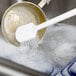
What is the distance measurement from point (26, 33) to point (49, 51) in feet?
0.38

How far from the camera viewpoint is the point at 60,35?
86 cm

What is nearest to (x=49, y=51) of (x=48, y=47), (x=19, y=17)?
(x=48, y=47)

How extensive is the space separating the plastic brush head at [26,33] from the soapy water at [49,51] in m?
0.06

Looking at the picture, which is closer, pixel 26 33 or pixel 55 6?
pixel 26 33

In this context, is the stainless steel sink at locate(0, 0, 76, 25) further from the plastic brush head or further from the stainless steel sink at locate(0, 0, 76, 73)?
the plastic brush head

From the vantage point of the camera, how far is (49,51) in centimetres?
80

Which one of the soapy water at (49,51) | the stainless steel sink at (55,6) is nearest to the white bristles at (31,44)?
the soapy water at (49,51)

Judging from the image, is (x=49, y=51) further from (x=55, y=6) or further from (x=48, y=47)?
(x=55, y=6)

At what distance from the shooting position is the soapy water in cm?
75

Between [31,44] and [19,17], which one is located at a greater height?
[19,17]

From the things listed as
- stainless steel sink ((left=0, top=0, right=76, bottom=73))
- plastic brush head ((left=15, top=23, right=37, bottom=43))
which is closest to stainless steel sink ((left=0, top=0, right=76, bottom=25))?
stainless steel sink ((left=0, top=0, right=76, bottom=73))

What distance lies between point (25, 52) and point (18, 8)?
0.17 metres

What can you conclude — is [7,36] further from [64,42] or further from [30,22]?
[64,42]

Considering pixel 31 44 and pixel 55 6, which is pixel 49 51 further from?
pixel 55 6
